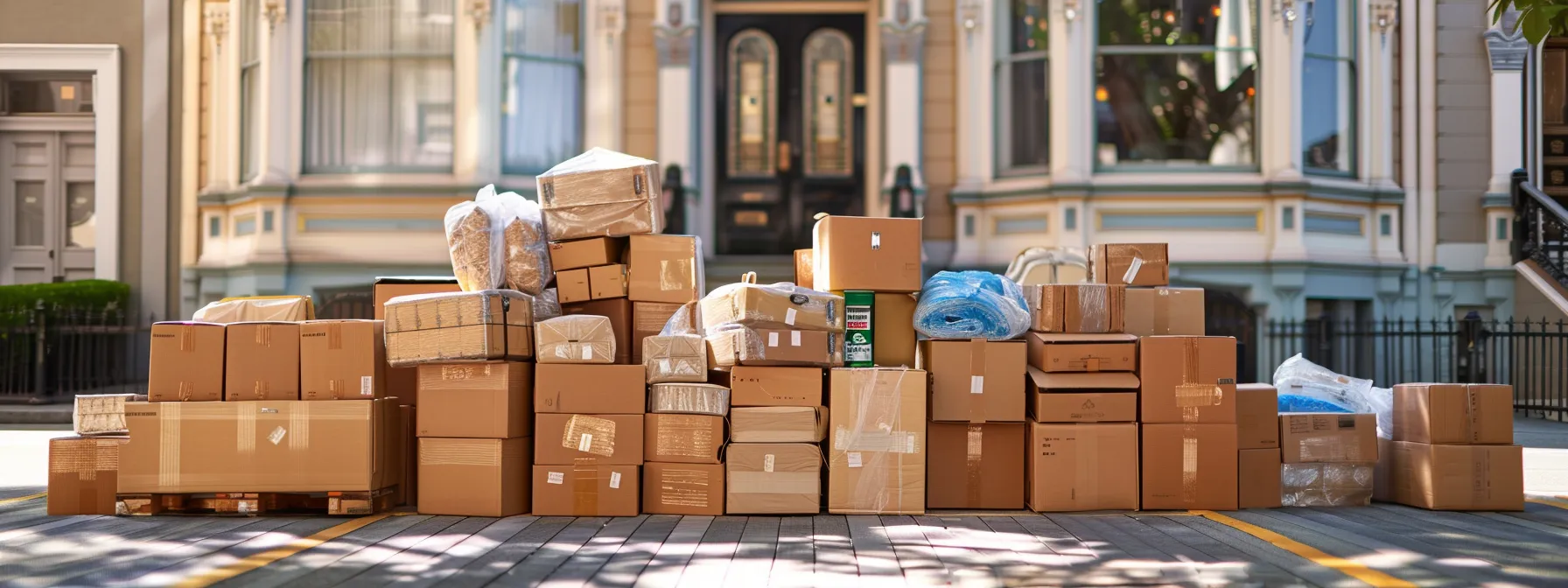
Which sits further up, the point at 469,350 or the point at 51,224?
the point at 51,224

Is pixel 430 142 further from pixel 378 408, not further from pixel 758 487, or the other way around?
pixel 758 487

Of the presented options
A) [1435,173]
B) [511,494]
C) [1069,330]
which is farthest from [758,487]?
[1435,173]

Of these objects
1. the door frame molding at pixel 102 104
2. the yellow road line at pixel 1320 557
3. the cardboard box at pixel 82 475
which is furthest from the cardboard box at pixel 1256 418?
the door frame molding at pixel 102 104

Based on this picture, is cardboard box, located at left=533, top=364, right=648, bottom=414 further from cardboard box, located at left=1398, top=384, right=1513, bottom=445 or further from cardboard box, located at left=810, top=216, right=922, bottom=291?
cardboard box, located at left=1398, top=384, right=1513, bottom=445

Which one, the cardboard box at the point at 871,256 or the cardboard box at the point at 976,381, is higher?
the cardboard box at the point at 871,256

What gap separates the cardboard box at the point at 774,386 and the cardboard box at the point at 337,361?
191 centimetres

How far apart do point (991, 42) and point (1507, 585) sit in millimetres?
8682

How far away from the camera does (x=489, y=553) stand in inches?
225

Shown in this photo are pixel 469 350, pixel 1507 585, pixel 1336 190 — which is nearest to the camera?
pixel 1507 585

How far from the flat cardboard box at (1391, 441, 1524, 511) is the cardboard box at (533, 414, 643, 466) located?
4321 mm

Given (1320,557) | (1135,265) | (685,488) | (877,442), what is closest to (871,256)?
(877,442)

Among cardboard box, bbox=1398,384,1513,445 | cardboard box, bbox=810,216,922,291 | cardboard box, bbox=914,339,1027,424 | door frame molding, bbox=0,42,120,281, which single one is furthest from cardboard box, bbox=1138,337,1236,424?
door frame molding, bbox=0,42,120,281

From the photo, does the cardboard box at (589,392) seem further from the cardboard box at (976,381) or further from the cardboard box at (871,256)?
the cardboard box at (976,381)

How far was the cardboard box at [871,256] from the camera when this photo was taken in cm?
752
